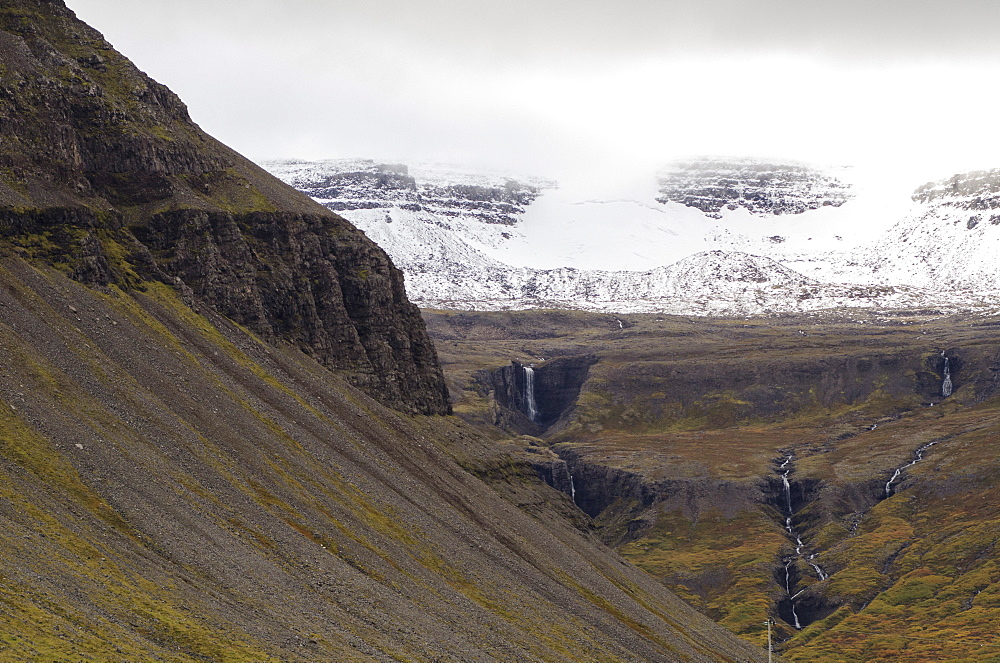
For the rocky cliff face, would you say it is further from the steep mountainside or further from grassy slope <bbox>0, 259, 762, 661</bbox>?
grassy slope <bbox>0, 259, 762, 661</bbox>

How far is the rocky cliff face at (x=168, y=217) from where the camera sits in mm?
125188

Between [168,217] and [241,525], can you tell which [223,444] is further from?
[168,217]

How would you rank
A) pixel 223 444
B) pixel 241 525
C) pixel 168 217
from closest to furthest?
1. pixel 241 525
2. pixel 223 444
3. pixel 168 217

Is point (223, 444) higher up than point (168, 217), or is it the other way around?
point (168, 217)

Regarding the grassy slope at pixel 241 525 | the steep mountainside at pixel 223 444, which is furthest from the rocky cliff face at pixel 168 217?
the grassy slope at pixel 241 525

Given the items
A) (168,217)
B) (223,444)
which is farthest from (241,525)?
(168,217)

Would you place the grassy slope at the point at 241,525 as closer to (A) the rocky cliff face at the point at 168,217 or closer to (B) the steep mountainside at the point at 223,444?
(B) the steep mountainside at the point at 223,444

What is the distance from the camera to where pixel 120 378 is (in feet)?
325

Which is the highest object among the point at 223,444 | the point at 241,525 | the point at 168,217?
the point at 168,217

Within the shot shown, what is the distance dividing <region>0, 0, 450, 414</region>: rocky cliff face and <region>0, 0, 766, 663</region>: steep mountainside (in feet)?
1.14

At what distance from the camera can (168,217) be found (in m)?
140

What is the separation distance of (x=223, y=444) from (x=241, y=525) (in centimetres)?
1551

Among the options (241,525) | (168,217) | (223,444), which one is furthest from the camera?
(168,217)

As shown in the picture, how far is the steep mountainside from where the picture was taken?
70.9 meters
